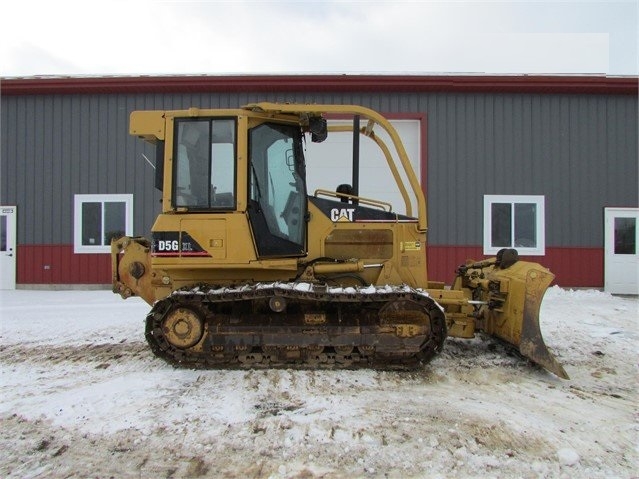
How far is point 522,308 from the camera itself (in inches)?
173

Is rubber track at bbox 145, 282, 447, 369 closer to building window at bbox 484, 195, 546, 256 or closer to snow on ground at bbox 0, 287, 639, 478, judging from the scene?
snow on ground at bbox 0, 287, 639, 478

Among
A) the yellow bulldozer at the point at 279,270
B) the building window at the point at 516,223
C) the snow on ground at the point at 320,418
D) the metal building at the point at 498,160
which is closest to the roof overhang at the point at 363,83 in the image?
the metal building at the point at 498,160

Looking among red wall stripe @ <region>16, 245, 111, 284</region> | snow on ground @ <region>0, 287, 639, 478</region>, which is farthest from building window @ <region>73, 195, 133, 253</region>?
snow on ground @ <region>0, 287, 639, 478</region>

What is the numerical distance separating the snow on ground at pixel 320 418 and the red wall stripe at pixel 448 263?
5735 mm

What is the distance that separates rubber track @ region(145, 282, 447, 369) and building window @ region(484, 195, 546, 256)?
7466 millimetres

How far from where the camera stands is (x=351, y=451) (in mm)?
2852

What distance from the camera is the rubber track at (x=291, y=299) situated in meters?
4.20

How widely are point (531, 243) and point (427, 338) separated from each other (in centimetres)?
807

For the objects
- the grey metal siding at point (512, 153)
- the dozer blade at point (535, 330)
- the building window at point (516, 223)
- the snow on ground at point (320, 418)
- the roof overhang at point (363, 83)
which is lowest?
the snow on ground at point (320, 418)

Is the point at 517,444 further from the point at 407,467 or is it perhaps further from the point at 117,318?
the point at 117,318

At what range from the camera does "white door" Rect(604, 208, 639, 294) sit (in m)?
11.0

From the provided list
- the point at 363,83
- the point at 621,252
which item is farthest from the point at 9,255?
the point at 621,252

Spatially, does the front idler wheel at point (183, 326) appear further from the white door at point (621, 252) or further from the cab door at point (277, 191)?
the white door at point (621, 252)

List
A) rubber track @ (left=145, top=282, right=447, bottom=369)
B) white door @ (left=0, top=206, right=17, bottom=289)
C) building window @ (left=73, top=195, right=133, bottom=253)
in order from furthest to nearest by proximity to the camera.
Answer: white door @ (left=0, top=206, right=17, bottom=289), building window @ (left=73, top=195, right=133, bottom=253), rubber track @ (left=145, top=282, right=447, bottom=369)
